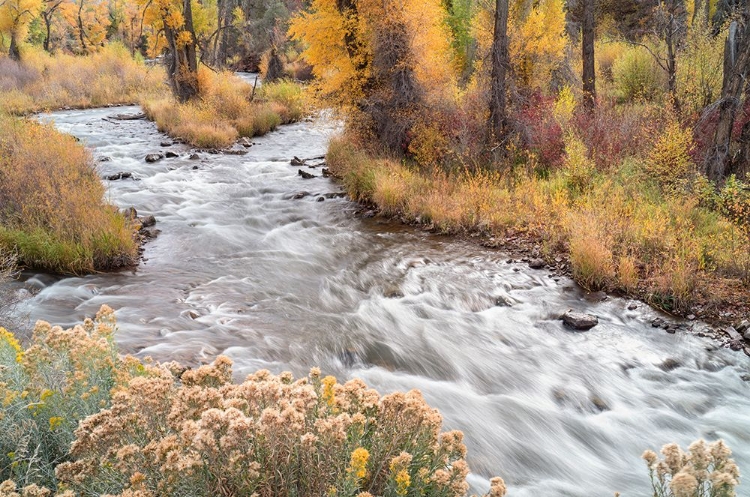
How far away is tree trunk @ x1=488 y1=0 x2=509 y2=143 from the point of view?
1129cm

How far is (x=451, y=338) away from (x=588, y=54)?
35.8ft

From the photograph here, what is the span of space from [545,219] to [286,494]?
7791 mm

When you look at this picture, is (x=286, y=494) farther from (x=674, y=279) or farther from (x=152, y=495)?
(x=674, y=279)

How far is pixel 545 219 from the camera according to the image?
9047 millimetres

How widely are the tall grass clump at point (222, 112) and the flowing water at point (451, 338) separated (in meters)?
7.65

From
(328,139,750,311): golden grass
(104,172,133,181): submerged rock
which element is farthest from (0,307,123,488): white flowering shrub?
(104,172,133,181): submerged rock

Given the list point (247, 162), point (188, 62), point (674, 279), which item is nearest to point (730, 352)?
point (674, 279)

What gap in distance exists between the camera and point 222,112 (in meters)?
19.2

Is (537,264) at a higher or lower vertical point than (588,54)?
lower

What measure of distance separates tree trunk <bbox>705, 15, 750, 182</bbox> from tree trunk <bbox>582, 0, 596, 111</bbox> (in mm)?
4373

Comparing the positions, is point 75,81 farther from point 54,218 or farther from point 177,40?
point 54,218

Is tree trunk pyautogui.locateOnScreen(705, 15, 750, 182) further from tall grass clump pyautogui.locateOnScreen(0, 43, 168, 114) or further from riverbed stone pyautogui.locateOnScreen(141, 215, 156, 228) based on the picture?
tall grass clump pyautogui.locateOnScreen(0, 43, 168, 114)

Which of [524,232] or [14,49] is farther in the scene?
[14,49]

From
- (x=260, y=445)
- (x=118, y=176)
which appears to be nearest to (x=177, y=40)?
(x=118, y=176)
